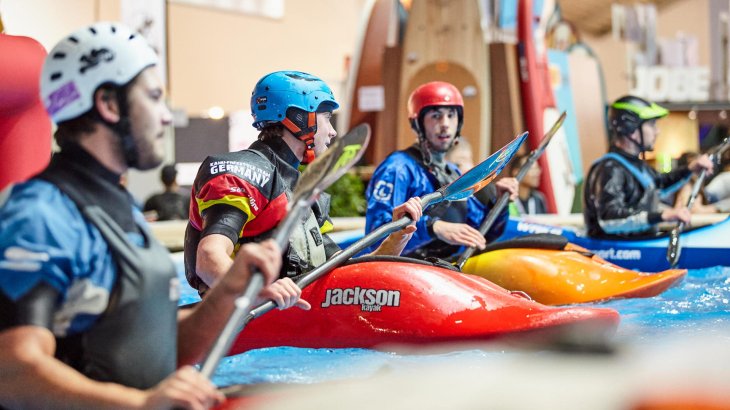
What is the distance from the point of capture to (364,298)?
365 cm

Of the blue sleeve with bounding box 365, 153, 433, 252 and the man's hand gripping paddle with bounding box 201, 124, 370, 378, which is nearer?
the man's hand gripping paddle with bounding box 201, 124, 370, 378

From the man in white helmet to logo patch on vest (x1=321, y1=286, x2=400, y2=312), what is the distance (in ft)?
5.53

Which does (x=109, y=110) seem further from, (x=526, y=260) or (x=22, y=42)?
(x=526, y=260)

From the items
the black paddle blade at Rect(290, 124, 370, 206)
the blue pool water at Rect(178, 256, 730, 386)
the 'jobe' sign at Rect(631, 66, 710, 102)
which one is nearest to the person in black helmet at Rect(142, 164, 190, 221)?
the blue pool water at Rect(178, 256, 730, 386)

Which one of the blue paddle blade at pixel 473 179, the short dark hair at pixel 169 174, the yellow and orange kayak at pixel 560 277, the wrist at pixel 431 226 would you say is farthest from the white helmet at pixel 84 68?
the short dark hair at pixel 169 174

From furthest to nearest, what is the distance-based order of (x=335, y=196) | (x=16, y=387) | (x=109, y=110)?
(x=335, y=196) → (x=109, y=110) → (x=16, y=387)

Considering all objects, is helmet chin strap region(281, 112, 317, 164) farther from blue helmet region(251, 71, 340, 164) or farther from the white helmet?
the white helmet

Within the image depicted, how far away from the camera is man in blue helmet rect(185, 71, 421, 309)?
3.18m

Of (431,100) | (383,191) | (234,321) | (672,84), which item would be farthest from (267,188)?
(672,84)

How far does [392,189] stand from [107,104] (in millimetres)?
2923

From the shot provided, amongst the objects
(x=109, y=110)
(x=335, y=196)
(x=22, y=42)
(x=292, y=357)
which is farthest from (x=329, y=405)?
(x=335, y=196)

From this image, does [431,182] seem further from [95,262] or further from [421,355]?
[95,262]

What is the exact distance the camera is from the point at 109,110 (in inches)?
72.7

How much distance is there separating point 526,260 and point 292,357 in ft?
6.12
